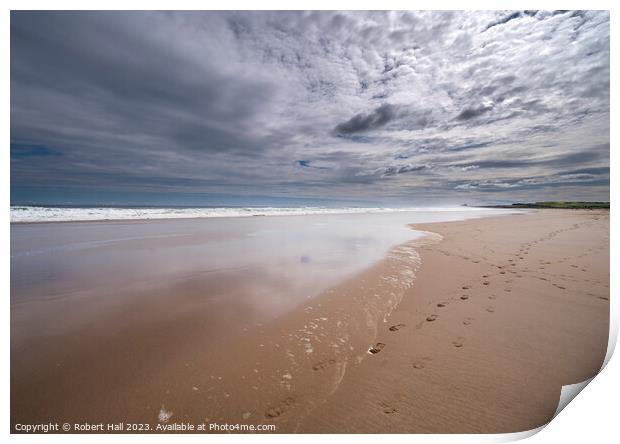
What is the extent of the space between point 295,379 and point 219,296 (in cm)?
220

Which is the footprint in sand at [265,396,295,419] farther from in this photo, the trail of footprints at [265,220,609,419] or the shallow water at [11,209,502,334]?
the shallow water at [11,209,502,334]

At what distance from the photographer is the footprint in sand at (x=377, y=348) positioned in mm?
2640

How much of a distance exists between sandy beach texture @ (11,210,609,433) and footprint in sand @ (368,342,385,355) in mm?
11

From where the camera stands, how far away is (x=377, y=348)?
270 centimetres

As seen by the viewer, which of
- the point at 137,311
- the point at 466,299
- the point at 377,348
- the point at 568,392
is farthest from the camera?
the point at 466,299

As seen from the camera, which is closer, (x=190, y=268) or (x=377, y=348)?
(x=377, y=348)

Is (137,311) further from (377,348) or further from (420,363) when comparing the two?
(420,363)

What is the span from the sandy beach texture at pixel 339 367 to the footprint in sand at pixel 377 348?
1 centimetres

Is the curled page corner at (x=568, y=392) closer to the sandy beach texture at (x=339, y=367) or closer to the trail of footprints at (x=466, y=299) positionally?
the sandy beach texture at (x=339, y=367)

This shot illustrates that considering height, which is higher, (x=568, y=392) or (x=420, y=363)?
(x=420, y=363)

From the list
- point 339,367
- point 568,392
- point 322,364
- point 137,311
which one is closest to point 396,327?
point 339,367

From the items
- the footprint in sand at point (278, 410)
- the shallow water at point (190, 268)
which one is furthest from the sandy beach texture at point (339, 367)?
the shallow water at point (190, 268)

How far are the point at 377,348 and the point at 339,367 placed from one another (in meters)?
0.55
